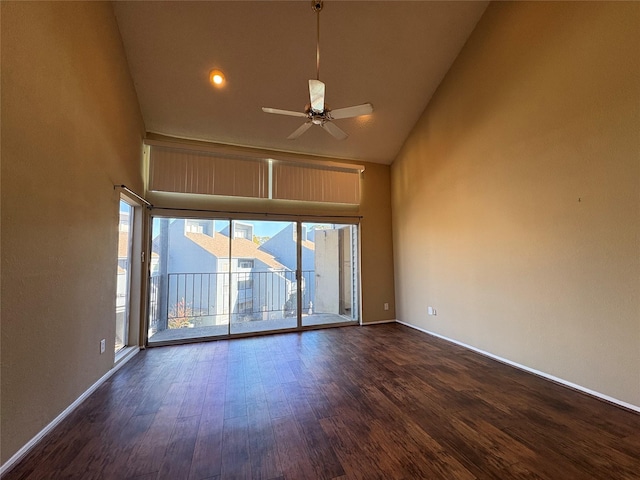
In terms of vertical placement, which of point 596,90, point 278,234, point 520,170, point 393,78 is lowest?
point 278,234

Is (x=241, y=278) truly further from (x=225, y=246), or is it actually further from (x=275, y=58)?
(x=275, y=58)

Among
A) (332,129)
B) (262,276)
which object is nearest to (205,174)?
(262,276)

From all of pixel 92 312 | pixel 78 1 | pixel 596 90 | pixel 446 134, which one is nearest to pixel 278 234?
pixel 92 312

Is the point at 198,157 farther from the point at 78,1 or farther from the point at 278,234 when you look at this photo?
the point at 78,1

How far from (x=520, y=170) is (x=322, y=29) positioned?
9.09ft

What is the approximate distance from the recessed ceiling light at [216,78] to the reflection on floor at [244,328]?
11.7 feet

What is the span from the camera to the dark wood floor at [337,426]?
5.29ft

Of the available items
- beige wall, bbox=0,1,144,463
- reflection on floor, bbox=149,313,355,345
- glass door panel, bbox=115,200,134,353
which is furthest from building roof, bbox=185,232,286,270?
beige wall, bbox=0,1,144,463

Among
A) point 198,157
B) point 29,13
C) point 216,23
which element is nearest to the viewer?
point 29,13

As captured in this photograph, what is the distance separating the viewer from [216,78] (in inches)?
137

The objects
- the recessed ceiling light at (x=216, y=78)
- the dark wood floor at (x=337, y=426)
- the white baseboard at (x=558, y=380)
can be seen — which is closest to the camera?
the dark wood floor at (x=337, y=426)

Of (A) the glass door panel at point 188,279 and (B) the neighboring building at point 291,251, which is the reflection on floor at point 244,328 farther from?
(B) the neighboring building at point 291,251

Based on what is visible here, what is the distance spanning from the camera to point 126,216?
361 centimetres

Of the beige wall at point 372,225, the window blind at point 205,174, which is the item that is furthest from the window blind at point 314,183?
the window blind at point 205,174
